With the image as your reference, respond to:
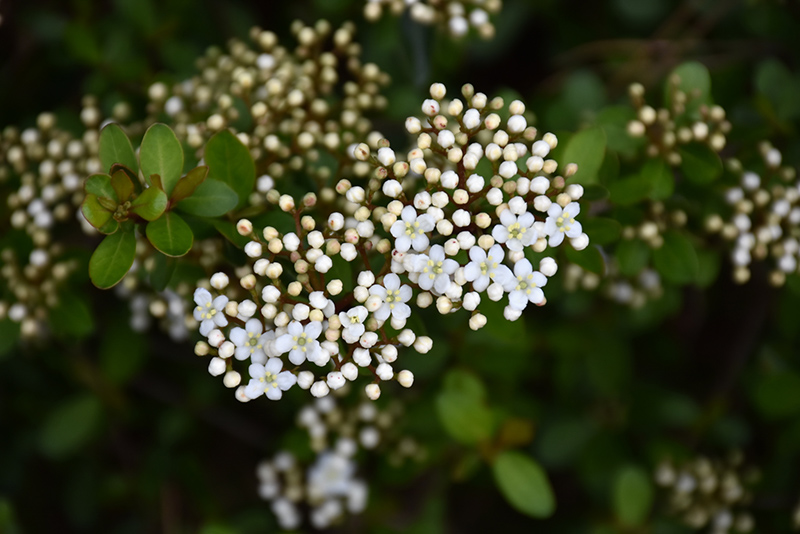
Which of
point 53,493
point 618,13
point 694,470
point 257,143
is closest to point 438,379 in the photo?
point 694,470

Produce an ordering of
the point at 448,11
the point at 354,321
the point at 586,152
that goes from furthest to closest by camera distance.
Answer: the point at 448,11, the point at 586,152, the point at 354,321

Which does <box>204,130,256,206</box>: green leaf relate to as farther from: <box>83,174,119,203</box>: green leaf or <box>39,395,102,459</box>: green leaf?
<box>39,395,102,459</box>: green leaf

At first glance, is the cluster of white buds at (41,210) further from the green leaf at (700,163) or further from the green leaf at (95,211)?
the green leaf at (700,163)

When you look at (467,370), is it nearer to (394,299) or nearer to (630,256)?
(630,256)

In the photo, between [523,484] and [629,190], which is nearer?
[629,190]

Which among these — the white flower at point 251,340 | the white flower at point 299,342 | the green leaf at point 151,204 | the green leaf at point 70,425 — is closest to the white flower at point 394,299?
the white flower at point 299,342

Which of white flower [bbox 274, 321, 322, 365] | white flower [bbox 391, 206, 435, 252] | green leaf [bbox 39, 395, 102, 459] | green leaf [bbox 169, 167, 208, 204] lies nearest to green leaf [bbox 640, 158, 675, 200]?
white flower [bbox 391, 206, 435, 252]

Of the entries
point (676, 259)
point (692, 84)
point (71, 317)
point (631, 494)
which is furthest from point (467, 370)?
point (71, 317)

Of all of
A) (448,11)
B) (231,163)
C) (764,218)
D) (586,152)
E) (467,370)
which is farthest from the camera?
(467,370)
